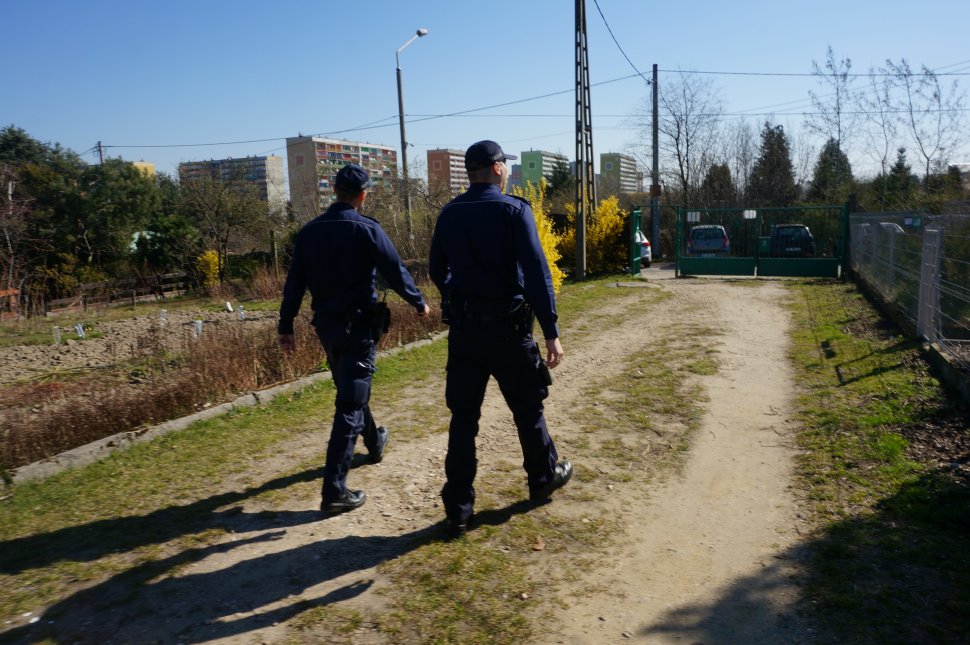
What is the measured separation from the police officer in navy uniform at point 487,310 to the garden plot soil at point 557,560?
1.93 ft

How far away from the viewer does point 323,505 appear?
3.97m

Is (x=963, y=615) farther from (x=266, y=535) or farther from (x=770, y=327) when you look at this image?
(x=770, y=327)

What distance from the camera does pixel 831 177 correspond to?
96.4ft

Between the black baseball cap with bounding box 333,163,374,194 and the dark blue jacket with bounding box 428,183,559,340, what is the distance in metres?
0.74

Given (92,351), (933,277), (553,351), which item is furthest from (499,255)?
(92,351)

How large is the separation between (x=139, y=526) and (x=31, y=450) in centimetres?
176

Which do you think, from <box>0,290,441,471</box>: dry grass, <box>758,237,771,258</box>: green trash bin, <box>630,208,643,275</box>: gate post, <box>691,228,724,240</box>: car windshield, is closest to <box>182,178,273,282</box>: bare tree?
<box>630,208,643,275</box>: gate post

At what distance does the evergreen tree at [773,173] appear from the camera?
3256 cm

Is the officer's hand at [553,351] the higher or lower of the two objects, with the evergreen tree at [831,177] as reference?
lower

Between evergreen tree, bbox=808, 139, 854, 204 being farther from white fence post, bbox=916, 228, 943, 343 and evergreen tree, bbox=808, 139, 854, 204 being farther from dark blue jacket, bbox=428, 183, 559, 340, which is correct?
dark blue jacket, bbox=428, 183, 559, 340

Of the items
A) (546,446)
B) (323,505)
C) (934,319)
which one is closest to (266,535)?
(323,505)

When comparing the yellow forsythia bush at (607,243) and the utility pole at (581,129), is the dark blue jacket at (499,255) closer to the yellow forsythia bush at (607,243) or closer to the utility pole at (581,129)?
the utility pole at (581,129)

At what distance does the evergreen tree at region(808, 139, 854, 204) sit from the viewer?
2705 centimetres

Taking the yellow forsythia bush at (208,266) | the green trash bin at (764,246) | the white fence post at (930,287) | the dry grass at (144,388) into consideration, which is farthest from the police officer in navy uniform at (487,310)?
the yellow forsythia bush at (208,266)
